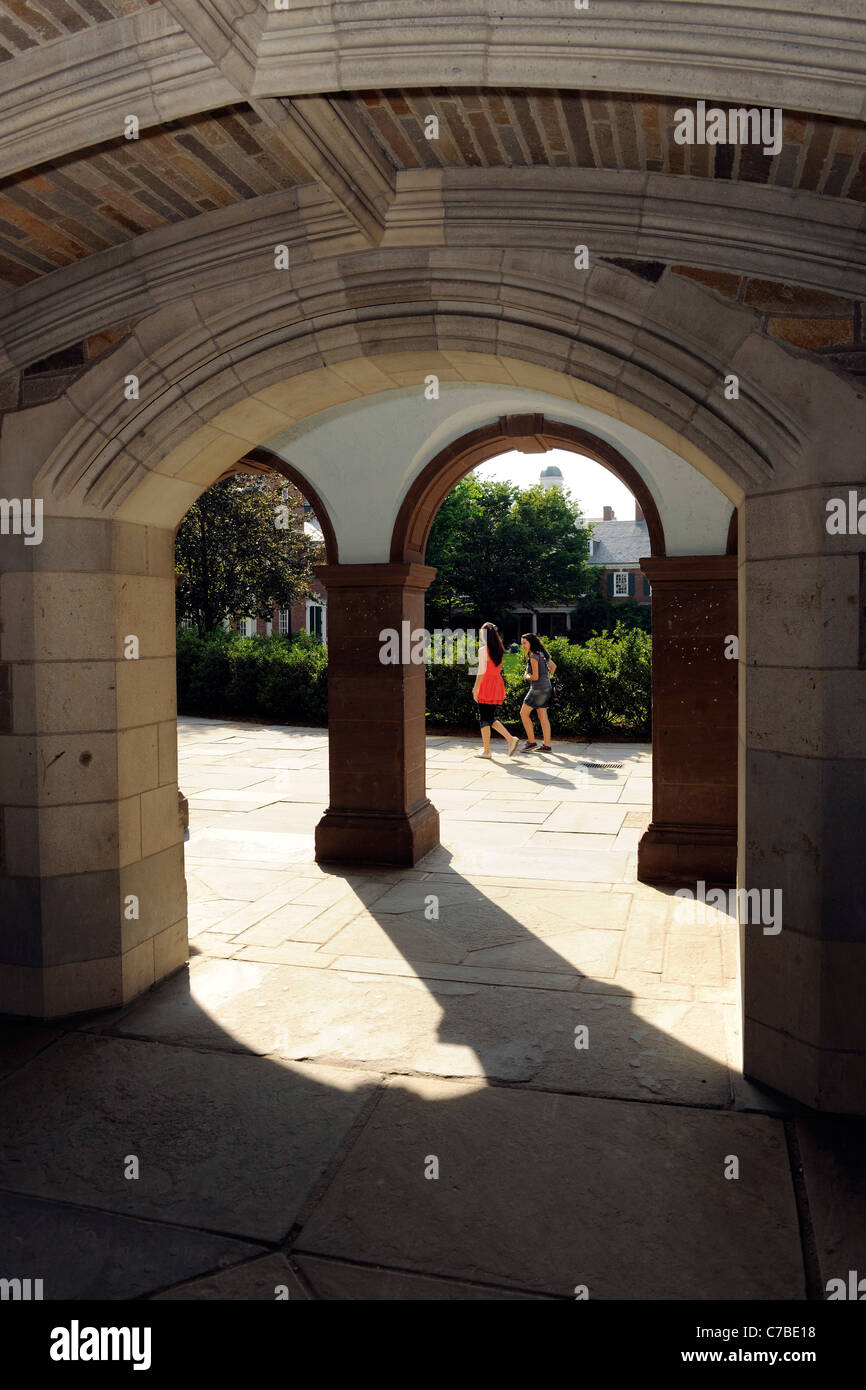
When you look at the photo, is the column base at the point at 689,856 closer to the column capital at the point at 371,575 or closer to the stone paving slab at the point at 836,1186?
the column capital at the point at 371,575

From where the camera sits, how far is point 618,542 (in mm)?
47969

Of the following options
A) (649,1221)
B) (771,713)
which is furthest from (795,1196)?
(771,713)

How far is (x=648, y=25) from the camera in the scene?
7.73ft

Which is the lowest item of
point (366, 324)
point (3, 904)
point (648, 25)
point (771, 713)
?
point (3, 904)

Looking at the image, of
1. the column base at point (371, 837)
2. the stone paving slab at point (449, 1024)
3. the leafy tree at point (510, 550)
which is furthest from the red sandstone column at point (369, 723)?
the leafy tree at point (510, 550)

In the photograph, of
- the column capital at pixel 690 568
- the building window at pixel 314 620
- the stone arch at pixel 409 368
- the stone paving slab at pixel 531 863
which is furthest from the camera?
the building window at pixel 314 620

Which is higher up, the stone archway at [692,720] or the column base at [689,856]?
the stone archway at [692,720]

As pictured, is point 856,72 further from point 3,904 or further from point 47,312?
point 3,904

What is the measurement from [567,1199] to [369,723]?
14.2 ft

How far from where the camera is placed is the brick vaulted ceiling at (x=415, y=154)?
284 cm

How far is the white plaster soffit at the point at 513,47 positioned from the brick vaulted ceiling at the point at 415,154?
1.11 feet

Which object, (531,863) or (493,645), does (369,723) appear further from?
(493,645)

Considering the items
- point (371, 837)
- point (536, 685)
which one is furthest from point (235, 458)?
point (536, 685)

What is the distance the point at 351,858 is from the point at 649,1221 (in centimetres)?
428
